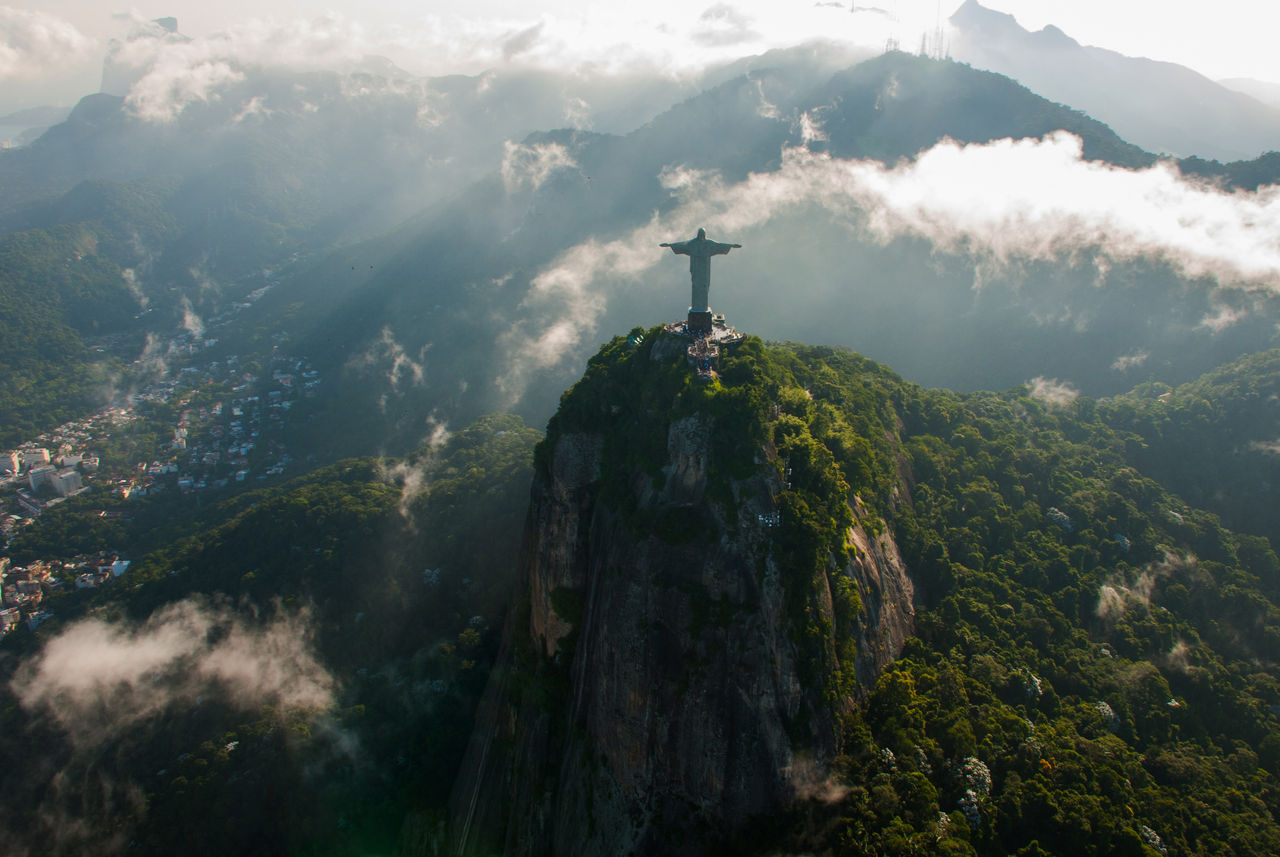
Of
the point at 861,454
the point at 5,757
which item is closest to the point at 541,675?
the point at 861,454

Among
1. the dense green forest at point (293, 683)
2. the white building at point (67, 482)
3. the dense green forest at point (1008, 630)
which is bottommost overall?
the white building at point (67, 482)

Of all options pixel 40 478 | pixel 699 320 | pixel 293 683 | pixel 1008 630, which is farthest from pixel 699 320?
pixel 40 478

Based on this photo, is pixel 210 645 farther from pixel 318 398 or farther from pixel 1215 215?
pixel 1215 215

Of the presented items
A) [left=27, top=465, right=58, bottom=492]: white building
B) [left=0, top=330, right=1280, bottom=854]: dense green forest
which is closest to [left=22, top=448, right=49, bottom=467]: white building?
[left=27, top=465, right=58, bottom=492]: white building

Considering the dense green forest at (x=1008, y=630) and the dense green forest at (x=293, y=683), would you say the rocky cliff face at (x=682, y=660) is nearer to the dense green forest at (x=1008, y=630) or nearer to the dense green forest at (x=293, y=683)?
the dense green forest at (x=1008, y=630)

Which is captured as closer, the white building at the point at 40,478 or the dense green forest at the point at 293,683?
the dense green forest at the point at 293,683

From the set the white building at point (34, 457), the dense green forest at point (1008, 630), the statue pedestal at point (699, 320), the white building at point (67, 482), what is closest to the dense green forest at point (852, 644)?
the dense green forest at point (1008, 630)

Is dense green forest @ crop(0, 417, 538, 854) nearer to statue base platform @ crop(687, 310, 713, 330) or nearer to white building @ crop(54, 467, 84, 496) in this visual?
statue base platform @ crop(687, 310, 713, 330)

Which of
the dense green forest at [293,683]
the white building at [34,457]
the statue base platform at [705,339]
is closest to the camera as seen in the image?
the statue base platform at [705,339]
